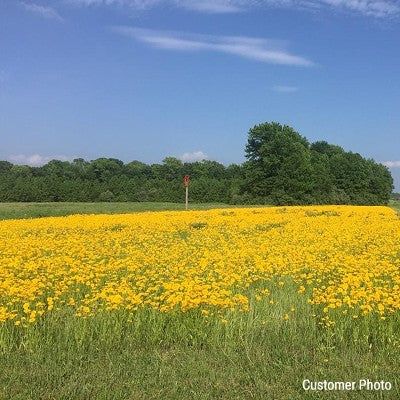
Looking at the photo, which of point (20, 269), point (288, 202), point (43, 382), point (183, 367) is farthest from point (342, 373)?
point (288, 202)

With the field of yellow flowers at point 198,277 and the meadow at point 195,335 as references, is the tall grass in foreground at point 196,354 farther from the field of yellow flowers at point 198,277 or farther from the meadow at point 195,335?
the field of yellow flowers at point 198,277

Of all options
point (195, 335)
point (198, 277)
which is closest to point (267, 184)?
point (198, 277)

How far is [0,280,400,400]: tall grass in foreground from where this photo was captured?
157 inches

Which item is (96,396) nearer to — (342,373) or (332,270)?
(342,373)

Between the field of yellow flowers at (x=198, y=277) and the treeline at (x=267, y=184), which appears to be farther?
the treeline at (x=267, y=184)

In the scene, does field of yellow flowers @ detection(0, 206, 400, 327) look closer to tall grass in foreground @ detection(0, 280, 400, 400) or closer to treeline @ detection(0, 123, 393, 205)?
tall grass in foreground @ detection(0, 280, 400, 400)

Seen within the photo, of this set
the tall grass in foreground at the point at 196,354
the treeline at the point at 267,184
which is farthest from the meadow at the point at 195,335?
the treeline at the point at 267,184

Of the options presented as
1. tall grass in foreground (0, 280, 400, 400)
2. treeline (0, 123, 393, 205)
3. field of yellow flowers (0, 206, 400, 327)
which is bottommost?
tall grass in foreground (0, 280, 400, 400)

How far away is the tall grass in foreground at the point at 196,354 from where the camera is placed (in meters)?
4.00

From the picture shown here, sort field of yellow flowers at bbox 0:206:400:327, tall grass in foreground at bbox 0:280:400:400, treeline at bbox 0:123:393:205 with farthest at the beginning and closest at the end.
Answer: treeline at bbox 0:123:393:205 → field of yellow flowers at bbox 0:206:400:327 → tall grass in foreground at bbox 0:280:400:400

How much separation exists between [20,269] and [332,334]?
5253 millimetres

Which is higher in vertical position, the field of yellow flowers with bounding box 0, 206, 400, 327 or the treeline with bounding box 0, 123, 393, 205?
the treeline with bounding box 0, 123, 393, 205

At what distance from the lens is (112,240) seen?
12.1 m

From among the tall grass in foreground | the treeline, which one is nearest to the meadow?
the tall grass in foreground
